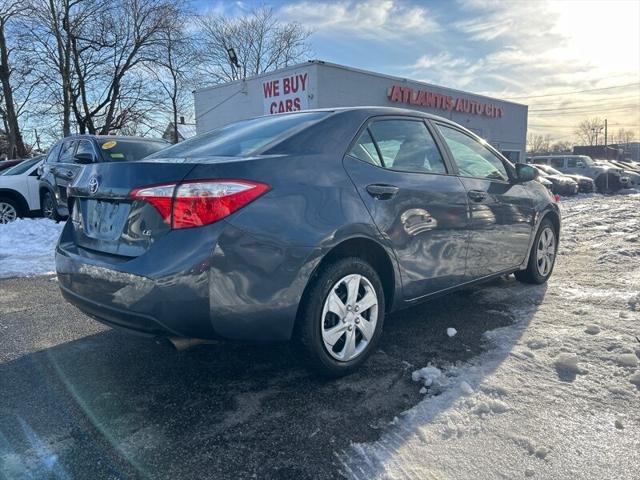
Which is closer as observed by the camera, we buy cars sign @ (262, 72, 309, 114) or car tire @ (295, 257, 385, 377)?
car tire @ (295, 257, 385, 377)

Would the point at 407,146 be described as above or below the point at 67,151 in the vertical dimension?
below

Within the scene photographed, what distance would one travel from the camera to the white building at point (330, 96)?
1308 centimetres

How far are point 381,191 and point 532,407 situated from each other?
1.43m

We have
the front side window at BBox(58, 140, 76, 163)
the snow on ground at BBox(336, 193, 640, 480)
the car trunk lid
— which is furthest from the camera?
the front side window at BBox(58, 140, 76, 163)

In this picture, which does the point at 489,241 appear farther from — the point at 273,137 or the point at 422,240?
the point at 273,137

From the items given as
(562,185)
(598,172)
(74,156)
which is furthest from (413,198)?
(598,172)

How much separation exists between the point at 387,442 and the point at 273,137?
5.80ft

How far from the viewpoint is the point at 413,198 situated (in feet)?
10.3

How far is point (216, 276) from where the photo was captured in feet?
7.43

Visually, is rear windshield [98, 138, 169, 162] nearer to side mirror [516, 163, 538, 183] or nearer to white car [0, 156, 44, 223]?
white car [0, 156, 44, 223]

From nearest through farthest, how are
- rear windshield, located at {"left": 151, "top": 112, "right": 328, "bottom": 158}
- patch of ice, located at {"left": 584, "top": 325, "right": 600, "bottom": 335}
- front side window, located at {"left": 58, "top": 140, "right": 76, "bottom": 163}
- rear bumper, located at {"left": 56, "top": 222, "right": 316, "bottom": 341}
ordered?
1. rear bumper, located at {"left": 56, "top": 222, "right": 316, "bottom": 341}
2. rear windshield, located at {"left": 151, "top": 112, "right": 328, "bottom": 158}
3. patch of ice, located at {"left": 584, "top": 325, "right": 600, "bottom": 335}
4. front side window, located at {"left": 58, "top": 140, "right": 76, "bottom": 163}

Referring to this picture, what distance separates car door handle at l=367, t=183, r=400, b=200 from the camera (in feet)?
9.48

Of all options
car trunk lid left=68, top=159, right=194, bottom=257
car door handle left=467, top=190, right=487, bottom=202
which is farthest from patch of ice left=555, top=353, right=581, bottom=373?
car trunk lid left=68, top=159, right=194, bottom=257

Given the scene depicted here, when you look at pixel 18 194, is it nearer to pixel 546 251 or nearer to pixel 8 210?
pixel 8 210
